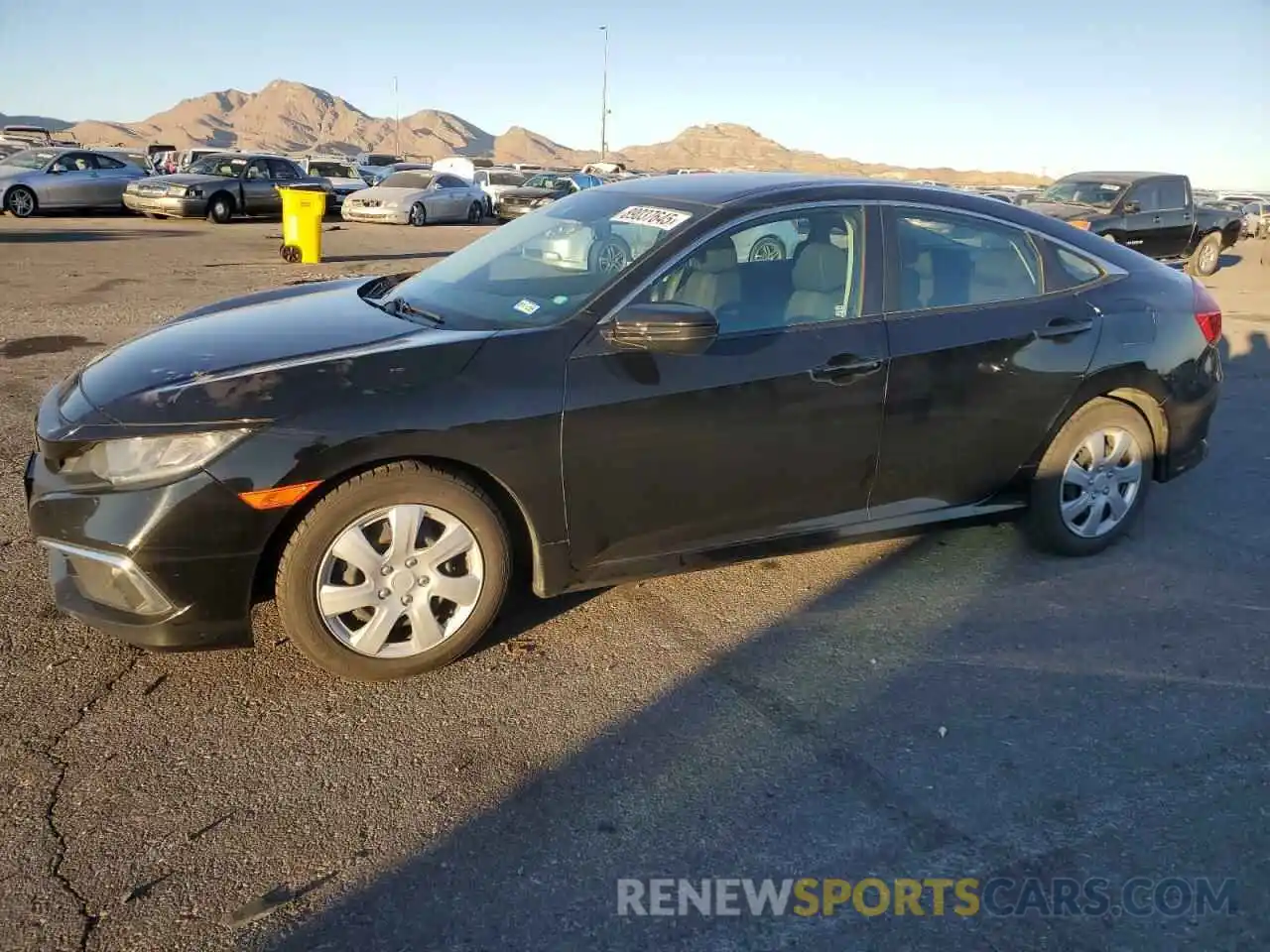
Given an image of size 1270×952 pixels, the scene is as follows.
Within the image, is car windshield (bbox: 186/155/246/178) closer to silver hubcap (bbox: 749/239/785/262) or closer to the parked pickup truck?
the parked pickup truck

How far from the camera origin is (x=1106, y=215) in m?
15.0

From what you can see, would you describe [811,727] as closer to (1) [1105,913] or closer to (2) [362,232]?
(1) [1105,913]

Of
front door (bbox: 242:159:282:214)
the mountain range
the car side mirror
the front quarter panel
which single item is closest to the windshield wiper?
the front quarter panel

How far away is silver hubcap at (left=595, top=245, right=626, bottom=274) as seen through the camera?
3650 mm

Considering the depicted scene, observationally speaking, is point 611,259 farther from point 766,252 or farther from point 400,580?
point 400,580

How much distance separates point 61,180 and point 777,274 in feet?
72.7

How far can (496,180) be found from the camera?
102ft

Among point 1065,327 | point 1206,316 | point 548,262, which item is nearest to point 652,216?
point 548,262

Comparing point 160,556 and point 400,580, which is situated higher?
point 160,556

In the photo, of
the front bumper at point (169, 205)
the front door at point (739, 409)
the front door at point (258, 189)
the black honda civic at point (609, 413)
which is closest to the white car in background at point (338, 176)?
the front door at point (258, 189)

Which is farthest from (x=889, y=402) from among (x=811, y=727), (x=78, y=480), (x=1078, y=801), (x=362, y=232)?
(x=362, y=232)

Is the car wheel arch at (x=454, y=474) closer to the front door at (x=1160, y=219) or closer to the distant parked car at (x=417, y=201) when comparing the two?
the front door at (x=1160, y=219)

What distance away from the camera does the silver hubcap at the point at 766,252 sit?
12.4 feet

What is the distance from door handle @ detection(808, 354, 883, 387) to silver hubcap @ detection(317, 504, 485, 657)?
1.41 m
